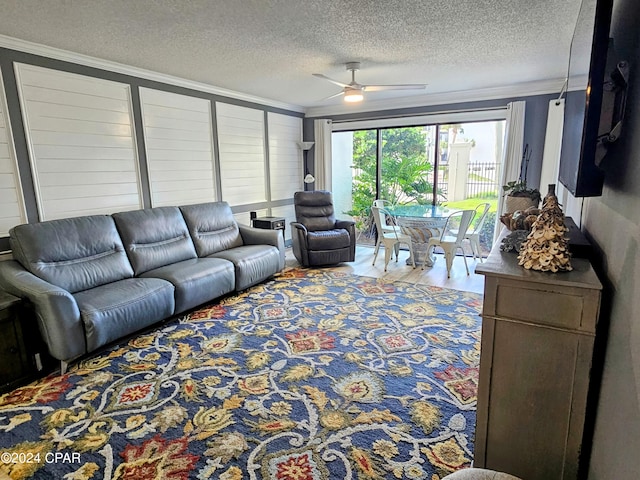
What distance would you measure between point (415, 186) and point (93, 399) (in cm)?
516

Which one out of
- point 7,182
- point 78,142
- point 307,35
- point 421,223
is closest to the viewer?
point 307,35

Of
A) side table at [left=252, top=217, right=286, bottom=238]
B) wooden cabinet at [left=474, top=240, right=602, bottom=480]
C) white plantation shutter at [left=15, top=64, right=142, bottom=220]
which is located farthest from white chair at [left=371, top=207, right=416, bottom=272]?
wooden cabinet at [left=474, top=240, right=602, bottom=480]

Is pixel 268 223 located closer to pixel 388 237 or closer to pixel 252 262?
pixel 252 262

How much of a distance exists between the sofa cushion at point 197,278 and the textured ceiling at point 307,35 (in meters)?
1.98

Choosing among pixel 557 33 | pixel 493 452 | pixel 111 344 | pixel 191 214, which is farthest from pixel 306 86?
pixel 493 452

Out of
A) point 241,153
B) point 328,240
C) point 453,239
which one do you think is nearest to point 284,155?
point 241,153

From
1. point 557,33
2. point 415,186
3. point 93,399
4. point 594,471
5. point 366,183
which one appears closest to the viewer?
point 594,471

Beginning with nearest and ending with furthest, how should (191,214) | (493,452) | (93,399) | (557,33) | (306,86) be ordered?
1. (493,452)
2. (93,399)
3. (557,33)
4. (191,214)
5. (306,86)

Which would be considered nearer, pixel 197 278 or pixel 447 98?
pixel 197 278

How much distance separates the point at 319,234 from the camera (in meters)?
5.11

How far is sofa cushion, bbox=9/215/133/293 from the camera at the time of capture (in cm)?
288

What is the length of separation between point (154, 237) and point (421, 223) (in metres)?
3.17

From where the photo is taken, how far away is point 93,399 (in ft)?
7.29

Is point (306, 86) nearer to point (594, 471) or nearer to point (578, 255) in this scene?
point (578, 255)
